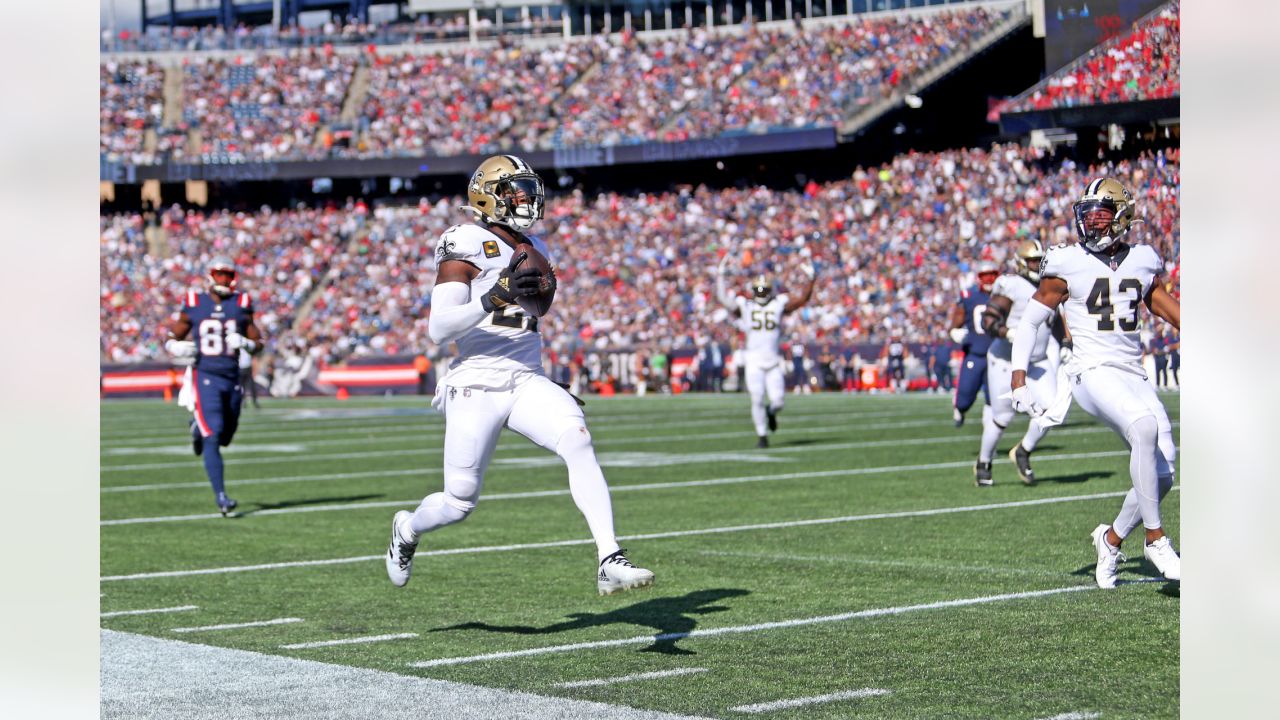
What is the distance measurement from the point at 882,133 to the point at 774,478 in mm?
26794

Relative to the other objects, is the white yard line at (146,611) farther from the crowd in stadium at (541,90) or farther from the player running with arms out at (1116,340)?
the crowd in stadium at (541,90)

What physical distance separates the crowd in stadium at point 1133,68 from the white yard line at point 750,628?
71.0 ft

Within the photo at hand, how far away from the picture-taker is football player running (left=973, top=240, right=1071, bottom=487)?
12.7m

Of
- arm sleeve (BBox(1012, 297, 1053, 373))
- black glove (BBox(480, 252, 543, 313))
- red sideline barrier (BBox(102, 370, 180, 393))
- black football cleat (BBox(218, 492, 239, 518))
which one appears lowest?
black football cleat (BBox(218, 492, 239, 518))

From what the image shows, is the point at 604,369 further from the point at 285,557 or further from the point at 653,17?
the point at 285,557

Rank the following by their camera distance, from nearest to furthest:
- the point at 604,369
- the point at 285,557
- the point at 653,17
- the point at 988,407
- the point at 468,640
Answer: the point at 468,640
the point at 285,557
the point at 988,407
the point at 604,369
the point at 653,17

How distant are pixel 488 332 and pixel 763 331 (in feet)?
38.0

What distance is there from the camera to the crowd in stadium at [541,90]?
41.2 metres

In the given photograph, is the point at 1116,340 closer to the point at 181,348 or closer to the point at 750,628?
the point at 750,628

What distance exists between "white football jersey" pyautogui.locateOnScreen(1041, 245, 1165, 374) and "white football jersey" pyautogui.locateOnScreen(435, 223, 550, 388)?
2.53m

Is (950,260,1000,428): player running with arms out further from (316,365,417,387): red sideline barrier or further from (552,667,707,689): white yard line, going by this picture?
(316,365,417,387): red sideline barrier

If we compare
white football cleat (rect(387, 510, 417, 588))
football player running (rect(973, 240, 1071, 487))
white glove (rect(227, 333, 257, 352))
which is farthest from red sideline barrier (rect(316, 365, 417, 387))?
white football cleat (rect(387, 510, 417, 588))
